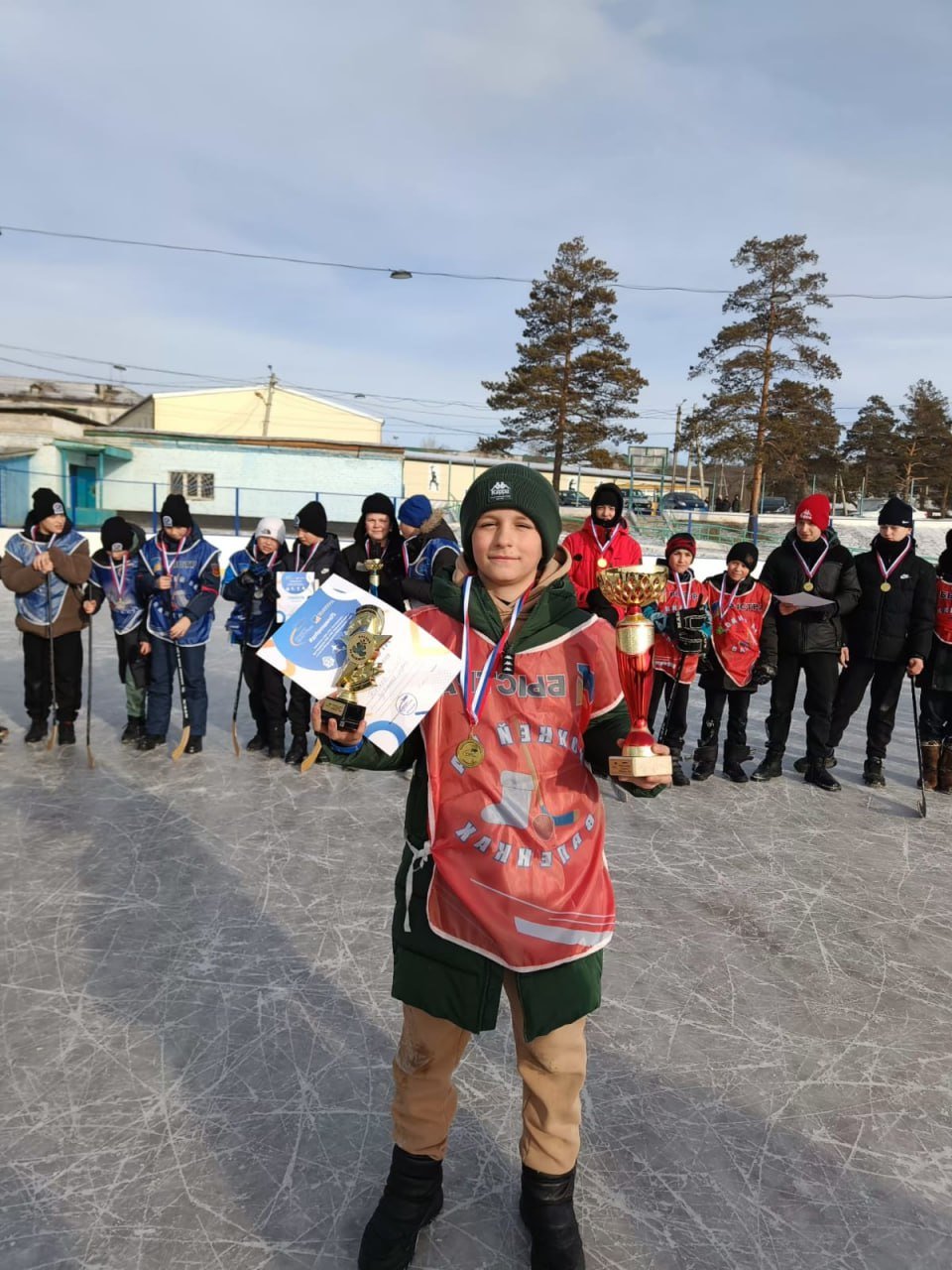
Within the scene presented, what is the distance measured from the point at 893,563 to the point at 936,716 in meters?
1.18

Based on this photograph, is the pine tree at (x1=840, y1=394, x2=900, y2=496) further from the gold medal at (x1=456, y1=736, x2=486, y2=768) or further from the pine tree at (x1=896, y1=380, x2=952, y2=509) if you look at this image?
the gold medal at (x1=456, y1=736, x2=486, y2=768)

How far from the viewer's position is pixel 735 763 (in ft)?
19.3

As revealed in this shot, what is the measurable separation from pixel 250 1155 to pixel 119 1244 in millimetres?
368

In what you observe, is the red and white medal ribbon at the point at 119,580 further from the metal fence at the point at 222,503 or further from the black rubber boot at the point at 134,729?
the metal fence at the point at 222,503

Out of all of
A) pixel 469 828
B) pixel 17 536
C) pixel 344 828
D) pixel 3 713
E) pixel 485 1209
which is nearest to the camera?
pixel 469 828

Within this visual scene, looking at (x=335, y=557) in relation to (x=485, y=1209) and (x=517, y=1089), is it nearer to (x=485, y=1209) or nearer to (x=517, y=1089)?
(x=517, y=1089)

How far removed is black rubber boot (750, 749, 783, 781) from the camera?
5.83 m

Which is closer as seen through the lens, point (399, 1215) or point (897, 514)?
point (399, 1215)

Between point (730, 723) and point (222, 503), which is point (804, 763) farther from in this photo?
point (222, 503)

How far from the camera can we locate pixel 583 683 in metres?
1.85

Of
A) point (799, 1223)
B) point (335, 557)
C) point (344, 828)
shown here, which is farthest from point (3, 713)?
point (799, 1223)

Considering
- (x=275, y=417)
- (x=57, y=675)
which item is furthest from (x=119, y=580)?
(x=275, y=417)

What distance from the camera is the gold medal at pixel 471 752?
179 cm

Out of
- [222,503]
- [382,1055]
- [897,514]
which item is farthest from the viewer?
[222,503]
